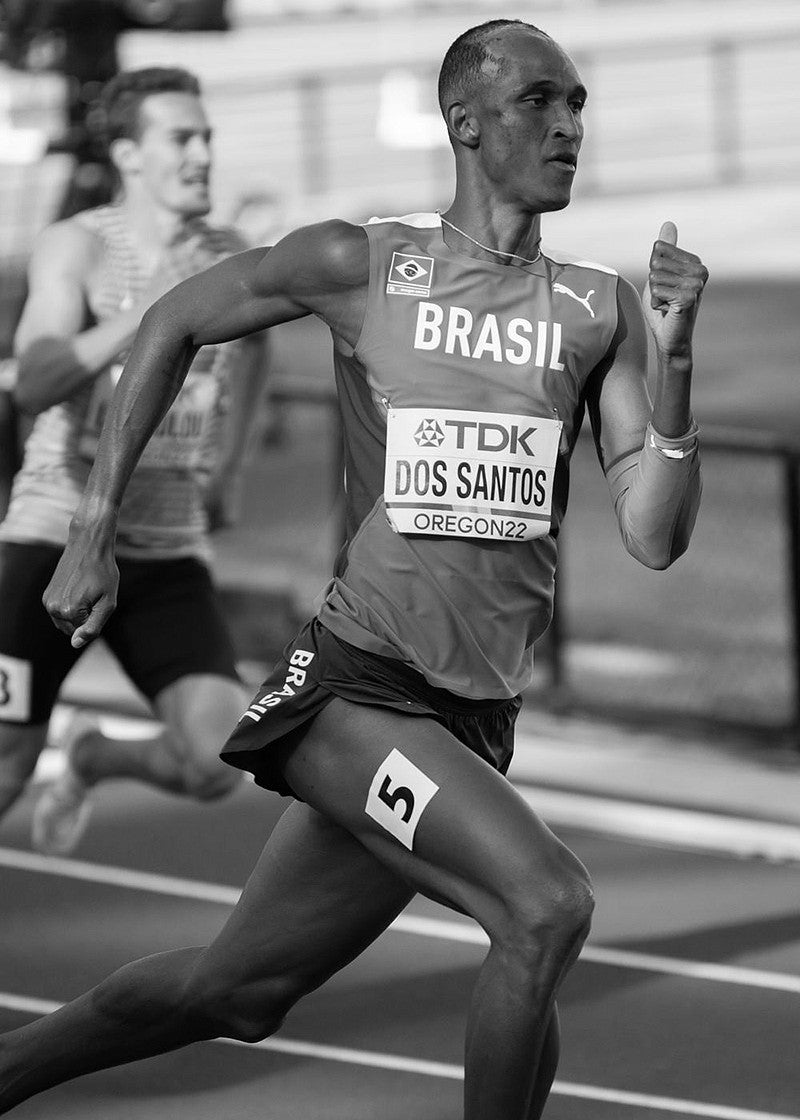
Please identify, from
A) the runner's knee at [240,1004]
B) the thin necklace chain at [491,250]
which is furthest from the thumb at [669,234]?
the runner's knee at [240,1004]

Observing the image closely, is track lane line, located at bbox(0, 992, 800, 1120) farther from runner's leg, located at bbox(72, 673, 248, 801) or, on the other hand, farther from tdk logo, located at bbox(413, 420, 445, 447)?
tdk logo, located at bbox(413, 420, 445, 447)

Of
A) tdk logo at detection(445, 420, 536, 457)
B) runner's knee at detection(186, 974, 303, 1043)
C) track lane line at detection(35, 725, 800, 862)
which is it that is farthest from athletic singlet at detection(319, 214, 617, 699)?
track lane line at detection(35, 725, 800, 862)

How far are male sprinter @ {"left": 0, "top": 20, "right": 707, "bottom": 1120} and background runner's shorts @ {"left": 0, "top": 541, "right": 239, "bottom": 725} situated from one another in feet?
5.69

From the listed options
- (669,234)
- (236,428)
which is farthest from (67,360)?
(669,234)

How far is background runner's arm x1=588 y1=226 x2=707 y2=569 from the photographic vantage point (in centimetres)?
358

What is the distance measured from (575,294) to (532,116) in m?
0.33

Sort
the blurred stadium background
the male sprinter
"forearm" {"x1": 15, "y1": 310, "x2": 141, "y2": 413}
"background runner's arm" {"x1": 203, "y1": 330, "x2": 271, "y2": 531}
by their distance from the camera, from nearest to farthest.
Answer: the male sprinter < "forearm" {"x1": 15, "y1": 310, "x2": 141, "y2": 413} < "background runner's arm" {"x1": 203, "y1": 330, "x2": 271, "y2": 531} < the blurred stadium background

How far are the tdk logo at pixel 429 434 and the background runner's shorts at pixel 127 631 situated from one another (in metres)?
2.09

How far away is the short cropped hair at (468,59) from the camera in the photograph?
3.99m

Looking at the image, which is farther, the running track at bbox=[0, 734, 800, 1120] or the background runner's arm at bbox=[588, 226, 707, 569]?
the running track at bbox=[0, 734, 800, 1120]

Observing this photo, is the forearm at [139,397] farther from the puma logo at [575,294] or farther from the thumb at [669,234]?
the thumb at [669,234]

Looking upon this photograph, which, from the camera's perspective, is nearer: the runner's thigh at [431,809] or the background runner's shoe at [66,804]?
the runner's thigh at [431,809]

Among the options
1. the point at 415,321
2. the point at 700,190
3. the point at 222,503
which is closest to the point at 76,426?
the point at 222,503

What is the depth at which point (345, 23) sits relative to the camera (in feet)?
120
